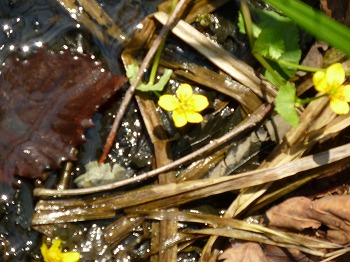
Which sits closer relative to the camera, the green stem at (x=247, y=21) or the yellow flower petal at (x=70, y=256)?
the yellow flower petal at (x=70, y=256)

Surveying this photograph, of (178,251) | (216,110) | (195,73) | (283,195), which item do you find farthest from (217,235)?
(195,73)

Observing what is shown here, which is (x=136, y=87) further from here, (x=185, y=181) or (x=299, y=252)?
(x=299, y=252)

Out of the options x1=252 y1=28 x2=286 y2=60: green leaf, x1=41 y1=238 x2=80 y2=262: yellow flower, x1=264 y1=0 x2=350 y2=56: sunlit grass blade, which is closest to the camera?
x1=264 y1=0 x2=350 y2=56: sunlit grass blade

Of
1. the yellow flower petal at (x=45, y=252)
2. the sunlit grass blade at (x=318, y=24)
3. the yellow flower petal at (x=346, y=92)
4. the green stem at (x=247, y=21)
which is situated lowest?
the yellow flower petal at (x=45, y=252)

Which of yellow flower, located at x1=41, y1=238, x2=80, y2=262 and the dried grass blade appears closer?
yellow flower, located at x1=41, y1=238, x2=80, y2=262

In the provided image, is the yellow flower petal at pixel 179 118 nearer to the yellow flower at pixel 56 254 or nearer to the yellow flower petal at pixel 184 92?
the yellow flower petal at pixel 184 92

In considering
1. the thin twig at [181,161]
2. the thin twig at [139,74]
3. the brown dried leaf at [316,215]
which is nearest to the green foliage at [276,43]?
the thin twig at [181,161]

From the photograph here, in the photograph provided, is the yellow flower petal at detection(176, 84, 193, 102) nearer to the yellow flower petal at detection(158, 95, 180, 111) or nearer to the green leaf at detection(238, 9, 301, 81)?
the yellow flower petal at detection(158, 95, 180, 111)

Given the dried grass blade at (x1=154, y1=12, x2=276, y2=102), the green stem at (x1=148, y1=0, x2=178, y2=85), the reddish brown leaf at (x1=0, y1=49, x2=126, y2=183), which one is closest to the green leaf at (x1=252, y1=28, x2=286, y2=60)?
the dried grass blade at (x1=154, y1=12, x2=276, y2=102)
